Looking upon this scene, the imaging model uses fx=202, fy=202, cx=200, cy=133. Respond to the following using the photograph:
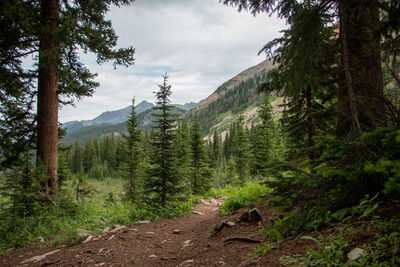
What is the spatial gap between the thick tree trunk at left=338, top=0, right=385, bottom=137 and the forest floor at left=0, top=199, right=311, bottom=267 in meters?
2.23

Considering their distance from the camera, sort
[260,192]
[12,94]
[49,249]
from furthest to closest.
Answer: [260,192]
[12,94]
[49,249]

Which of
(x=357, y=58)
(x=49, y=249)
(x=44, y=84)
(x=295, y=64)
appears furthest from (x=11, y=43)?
(x=357, y=58)

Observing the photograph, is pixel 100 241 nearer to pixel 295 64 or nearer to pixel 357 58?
pixel 295 64

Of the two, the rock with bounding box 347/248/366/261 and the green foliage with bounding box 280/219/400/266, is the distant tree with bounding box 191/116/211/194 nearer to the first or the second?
the green foliage with bounding box 280/219/400/266

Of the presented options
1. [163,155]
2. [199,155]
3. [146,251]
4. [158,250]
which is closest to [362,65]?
[158,250]

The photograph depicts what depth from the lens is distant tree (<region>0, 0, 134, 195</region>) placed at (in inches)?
223

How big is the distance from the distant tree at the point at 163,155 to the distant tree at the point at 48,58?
2.66 metres

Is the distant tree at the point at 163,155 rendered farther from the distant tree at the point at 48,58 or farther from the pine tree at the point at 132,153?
the pine tree at the point at 132,153

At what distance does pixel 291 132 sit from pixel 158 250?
6010 mm

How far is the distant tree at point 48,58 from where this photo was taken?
567 cm

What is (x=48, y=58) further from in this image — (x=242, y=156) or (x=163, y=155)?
(x=242, y=156)

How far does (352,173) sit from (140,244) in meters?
4.58

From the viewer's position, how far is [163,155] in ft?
30.6

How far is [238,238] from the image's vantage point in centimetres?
355
